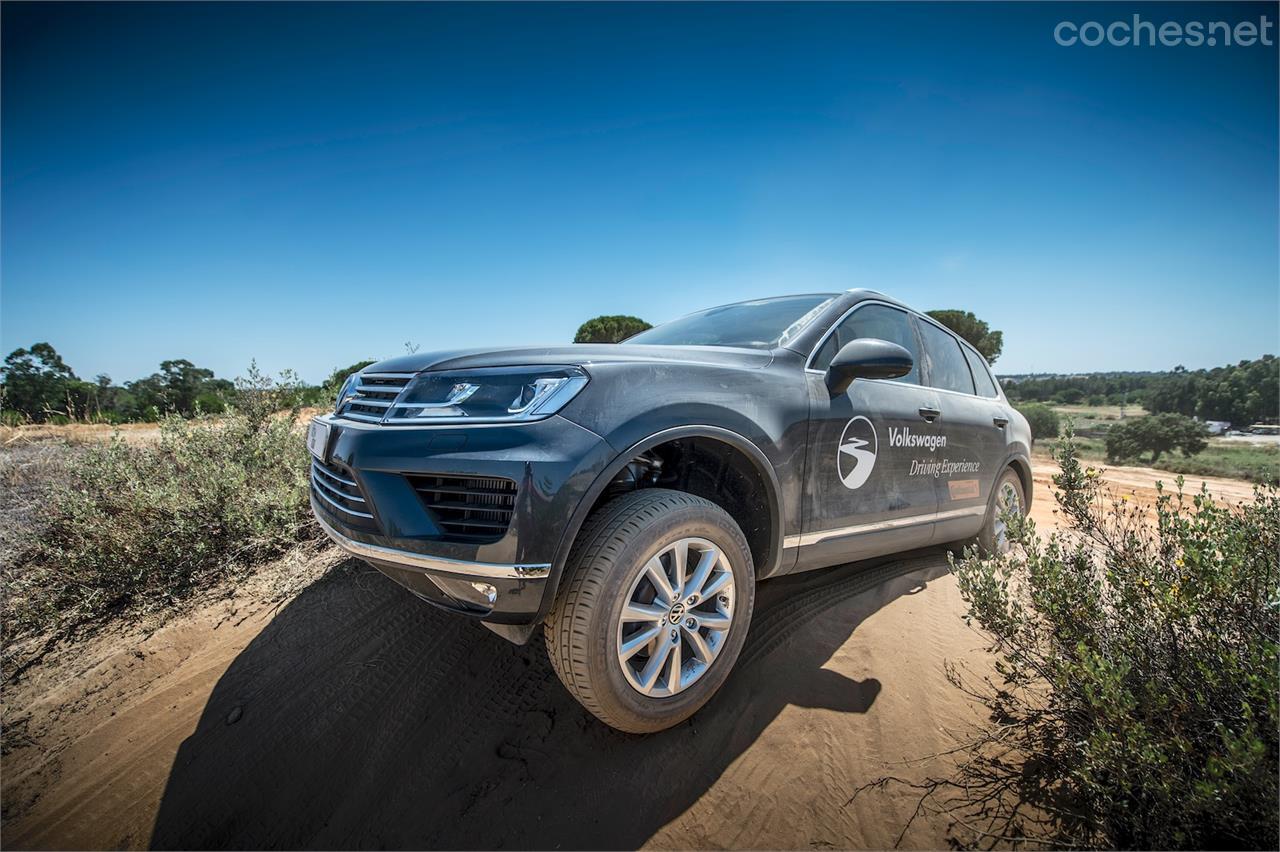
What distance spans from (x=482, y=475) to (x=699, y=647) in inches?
42.9

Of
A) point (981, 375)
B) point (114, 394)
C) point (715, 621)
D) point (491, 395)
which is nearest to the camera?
point (491, 395)

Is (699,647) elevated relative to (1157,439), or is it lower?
elevated

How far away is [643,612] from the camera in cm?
180

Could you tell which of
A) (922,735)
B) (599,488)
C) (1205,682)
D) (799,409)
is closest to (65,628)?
(599,488)

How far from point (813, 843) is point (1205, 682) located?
1281mm

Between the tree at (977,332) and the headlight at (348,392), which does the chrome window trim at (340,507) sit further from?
the tree at (977,332)

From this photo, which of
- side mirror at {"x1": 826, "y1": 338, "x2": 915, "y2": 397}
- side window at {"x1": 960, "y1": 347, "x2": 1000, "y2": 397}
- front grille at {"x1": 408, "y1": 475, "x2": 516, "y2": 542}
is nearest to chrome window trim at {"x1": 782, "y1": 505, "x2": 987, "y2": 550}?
side mirror at {"x1": 826, "y1": 338, "x2": 915, "y2": 397}

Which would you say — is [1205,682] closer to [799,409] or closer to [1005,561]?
[1005,561]

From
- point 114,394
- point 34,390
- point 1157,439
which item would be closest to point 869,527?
point 34,390

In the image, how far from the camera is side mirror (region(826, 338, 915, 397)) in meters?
2.27

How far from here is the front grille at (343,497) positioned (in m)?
1.78

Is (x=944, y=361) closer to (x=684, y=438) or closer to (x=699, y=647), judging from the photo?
(x=684, y=438)

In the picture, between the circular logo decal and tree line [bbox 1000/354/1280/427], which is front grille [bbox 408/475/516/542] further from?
tree line [bbox 1000/354/1280/427]

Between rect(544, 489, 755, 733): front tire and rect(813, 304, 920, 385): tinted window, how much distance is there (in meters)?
1.16
